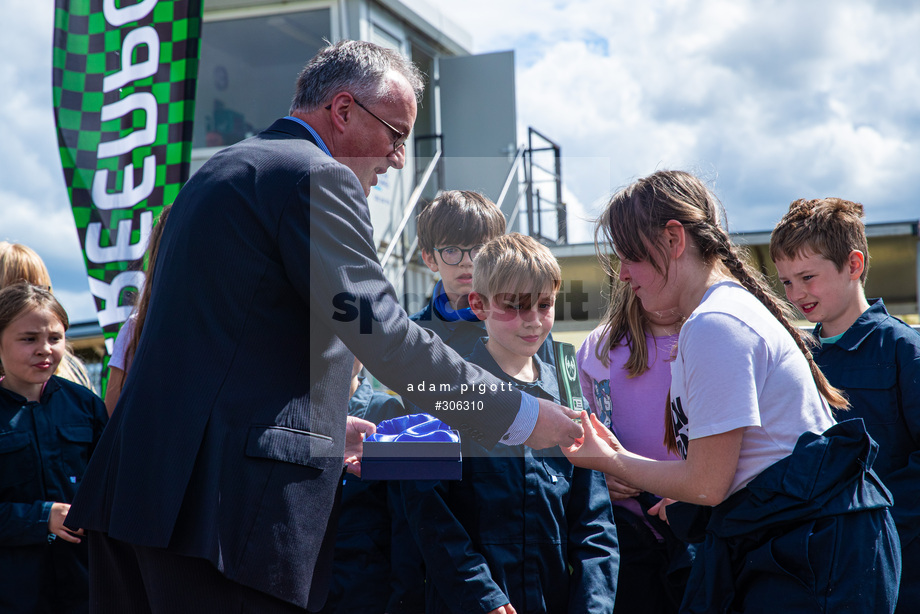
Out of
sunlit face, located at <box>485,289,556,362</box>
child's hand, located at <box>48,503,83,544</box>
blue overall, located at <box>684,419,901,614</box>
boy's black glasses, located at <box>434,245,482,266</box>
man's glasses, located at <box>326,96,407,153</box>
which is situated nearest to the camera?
blue overall, located at <box>684,419,901,614</box>

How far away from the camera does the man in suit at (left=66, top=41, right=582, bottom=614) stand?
5.47 ft

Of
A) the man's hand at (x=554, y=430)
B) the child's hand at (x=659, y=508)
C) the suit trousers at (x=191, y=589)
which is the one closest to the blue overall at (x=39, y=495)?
the suit trousers at (x=191, y=589)

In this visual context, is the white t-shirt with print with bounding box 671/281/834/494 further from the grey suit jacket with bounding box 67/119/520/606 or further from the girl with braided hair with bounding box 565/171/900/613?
the grey suit jacket with bounding box 67/119/520/606

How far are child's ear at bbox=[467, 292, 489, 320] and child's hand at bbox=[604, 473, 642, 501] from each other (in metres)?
0.69

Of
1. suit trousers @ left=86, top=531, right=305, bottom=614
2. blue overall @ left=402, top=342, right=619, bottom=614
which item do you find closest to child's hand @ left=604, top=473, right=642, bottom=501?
blue overall @ left=402, top=342, right=619, bottom=614

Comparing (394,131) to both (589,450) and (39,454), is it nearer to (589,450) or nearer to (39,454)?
(589,450)

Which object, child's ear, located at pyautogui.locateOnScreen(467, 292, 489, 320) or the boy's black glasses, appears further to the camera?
the boy's black glasses

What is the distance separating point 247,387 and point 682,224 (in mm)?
1083

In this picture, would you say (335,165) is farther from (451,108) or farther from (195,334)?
(451,108)

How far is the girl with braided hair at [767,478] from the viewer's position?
1.63m

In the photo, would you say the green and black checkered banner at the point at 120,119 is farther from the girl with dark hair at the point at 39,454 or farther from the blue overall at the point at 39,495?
the blue overall at the point at 39,495

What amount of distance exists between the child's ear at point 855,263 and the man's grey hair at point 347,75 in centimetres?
173

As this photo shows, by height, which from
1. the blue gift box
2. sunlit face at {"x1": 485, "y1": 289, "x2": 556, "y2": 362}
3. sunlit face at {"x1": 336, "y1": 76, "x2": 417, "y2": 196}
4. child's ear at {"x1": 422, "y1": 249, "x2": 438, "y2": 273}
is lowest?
the blue gift box

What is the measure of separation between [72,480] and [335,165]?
1.93 metres
